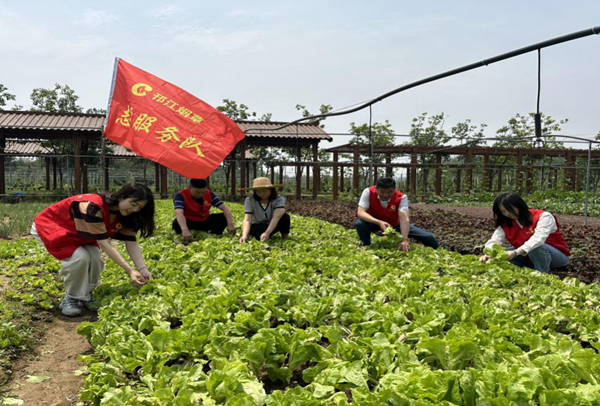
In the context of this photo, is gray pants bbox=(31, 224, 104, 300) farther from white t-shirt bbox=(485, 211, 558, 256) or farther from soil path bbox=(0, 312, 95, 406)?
white t-shirt bbox=(485, 211, 558, 256)

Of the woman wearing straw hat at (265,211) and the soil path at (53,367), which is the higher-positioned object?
the woman wearing straw hat at (265,211)

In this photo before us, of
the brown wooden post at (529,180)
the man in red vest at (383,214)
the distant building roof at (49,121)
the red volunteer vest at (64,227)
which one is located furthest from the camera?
the brown wooden post at (529,180)

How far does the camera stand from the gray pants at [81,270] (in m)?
4.20

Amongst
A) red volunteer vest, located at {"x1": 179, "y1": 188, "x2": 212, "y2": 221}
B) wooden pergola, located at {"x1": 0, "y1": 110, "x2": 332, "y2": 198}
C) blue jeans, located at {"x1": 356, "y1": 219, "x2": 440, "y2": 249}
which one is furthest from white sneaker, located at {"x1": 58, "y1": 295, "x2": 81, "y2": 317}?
wooden pergola, located at {"x1": 0, "y1": 110, "x2": 332, "y2": 198}

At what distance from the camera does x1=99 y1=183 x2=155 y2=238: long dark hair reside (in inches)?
160

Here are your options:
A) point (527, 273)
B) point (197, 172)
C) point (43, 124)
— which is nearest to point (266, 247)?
point (197, 172)

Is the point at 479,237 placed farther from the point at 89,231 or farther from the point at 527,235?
the point at 89,231

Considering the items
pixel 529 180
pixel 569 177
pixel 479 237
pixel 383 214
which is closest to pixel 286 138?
pixel 529 180

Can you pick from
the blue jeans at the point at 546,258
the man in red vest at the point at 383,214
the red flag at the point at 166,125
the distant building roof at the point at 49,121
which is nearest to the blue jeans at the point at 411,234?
the man in red vest at the point at 383,214

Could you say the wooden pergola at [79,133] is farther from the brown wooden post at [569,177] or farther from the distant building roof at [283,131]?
the brown wooden post at [569,177]

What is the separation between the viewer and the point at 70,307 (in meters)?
4.23

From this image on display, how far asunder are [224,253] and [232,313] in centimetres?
217

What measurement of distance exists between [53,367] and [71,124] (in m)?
17.6

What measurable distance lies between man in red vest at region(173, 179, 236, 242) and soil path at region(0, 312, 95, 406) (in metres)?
2.98
